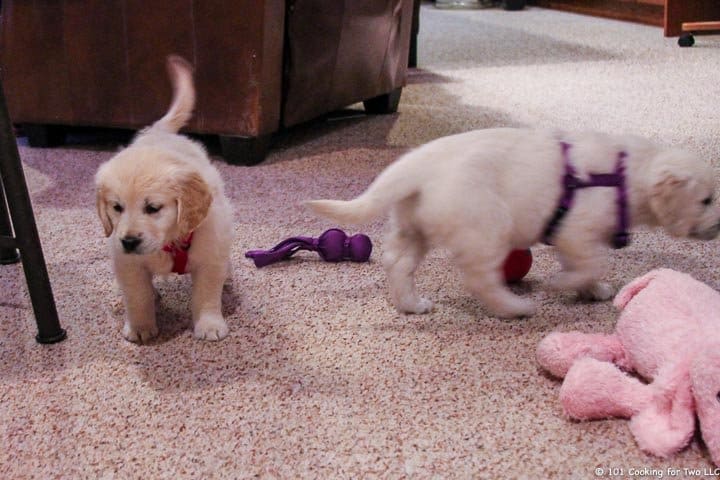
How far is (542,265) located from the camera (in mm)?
1562

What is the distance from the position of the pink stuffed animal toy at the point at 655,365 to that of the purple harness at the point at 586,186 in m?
0.16

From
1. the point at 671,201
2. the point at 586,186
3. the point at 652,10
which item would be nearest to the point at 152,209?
the point at 586,186

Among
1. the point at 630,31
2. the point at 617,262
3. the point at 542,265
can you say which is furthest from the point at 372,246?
the point at 630,31

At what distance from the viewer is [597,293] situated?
53.9 inches

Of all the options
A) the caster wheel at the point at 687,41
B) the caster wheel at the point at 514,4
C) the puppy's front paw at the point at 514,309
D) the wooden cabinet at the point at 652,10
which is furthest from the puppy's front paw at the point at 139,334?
the caster wheel at the point at 514,4

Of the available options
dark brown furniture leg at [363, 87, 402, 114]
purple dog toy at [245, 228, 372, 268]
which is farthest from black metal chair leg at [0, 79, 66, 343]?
dark brown furniture leg at [363, 87, 402, 114]

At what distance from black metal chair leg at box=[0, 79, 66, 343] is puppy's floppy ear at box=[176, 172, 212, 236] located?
0.25 m

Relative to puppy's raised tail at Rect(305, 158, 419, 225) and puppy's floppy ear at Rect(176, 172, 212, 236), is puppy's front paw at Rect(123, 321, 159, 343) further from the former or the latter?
puppy's raised tail at Rect(305, 158, 419, 225)

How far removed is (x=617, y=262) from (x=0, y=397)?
117cm

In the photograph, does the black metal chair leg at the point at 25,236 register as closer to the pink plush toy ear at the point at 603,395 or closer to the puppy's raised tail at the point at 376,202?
the puppy's raised tail at the point at 376,202

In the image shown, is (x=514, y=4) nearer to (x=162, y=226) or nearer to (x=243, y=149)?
(x=243, y=149)

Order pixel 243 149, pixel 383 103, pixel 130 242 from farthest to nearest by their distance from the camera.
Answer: pixel 383 103 < pixel 243 149 < pixel 130 242

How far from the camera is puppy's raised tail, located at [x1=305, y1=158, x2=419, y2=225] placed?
4.08 ft

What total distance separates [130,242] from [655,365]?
31.1 inches
